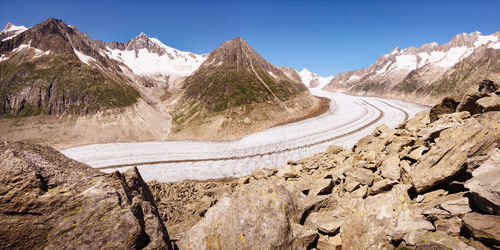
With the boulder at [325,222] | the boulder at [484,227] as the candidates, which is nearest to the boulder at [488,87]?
the boulder at [484,227]

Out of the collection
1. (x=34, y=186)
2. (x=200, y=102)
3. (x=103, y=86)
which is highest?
(x=103, y=86)

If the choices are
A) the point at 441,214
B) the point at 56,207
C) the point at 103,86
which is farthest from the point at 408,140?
the point at 103,86

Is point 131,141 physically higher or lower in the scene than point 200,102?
lower

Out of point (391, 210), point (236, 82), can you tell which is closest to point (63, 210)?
point (391, 210)

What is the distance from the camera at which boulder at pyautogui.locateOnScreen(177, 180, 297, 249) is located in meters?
7.49

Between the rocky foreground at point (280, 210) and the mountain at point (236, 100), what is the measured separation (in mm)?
44872

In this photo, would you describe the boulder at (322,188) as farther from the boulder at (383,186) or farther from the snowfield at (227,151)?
the snowfield at (227,151)

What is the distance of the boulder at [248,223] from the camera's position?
7492 mm

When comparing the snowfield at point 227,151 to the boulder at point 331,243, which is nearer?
the boulder at point 331,243

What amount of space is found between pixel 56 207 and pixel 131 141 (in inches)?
2061

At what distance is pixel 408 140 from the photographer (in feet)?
44.9

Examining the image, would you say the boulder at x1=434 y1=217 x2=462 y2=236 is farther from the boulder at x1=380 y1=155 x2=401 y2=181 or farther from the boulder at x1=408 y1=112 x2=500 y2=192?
the boulder at x1=380 y1=155 x2=401 y2=181

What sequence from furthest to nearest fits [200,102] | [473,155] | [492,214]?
[200,102] < [473,155] < [492,214]

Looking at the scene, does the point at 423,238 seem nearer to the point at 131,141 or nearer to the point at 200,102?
the point at 131,141
